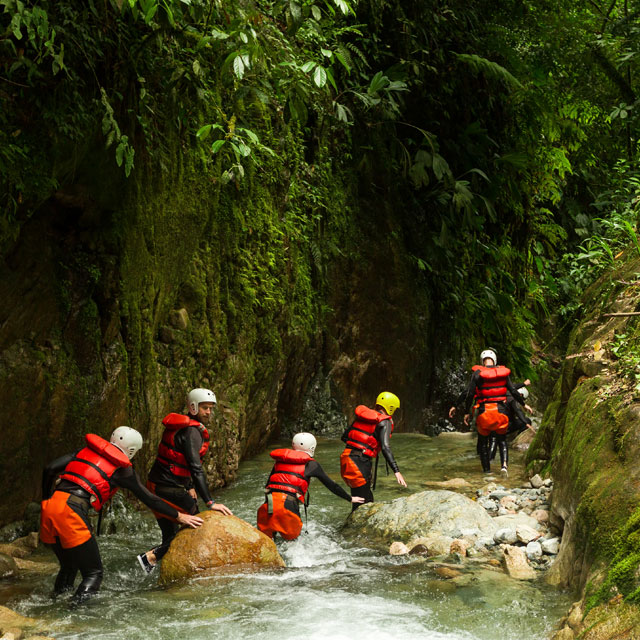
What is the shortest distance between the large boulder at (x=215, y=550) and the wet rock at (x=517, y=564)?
189 cm

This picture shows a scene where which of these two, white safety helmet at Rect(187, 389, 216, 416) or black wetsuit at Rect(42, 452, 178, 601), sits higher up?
white safety helmet at Rect(187, 389, 216, 416)

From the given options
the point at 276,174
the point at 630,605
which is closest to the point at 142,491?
the point at 630,605

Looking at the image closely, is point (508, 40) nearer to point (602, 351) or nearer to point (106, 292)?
point (602, 351)

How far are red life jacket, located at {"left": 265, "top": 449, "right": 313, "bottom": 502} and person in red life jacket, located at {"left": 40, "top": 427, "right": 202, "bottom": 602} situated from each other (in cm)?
147

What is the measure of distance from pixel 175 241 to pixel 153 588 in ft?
13.9

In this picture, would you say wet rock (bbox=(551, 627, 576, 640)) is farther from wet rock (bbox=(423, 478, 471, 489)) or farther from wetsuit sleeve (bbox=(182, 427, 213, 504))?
wet rock (bbox=(423, 478, 471, 489))

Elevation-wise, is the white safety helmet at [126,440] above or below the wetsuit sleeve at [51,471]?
above

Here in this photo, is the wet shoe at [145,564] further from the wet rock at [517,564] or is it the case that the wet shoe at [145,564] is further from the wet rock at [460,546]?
the wet rock at [517,564]

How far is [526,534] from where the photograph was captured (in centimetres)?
639

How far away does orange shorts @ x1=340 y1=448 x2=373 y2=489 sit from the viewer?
7934mm

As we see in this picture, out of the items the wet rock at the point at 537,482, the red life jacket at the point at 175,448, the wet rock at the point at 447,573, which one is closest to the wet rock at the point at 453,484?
the wet rock at the point at 537,482

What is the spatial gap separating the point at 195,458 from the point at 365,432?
2420 mm

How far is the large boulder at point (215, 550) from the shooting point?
18.3ft

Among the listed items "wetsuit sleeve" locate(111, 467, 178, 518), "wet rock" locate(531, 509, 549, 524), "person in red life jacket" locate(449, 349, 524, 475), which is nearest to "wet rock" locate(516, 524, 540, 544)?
"wet rock" locate(531, 509, 549, 524)
